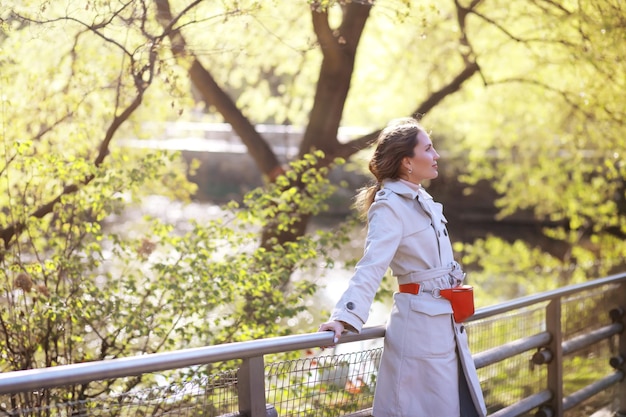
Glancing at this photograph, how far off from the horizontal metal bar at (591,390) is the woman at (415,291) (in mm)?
1878

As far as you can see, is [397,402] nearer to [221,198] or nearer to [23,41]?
[23,41]

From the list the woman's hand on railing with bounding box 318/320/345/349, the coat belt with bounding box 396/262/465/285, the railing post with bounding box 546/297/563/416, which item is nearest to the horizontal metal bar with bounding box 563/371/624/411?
the railing post with bounding box 546/297/563/416

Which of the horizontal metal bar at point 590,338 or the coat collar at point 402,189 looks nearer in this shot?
the coat collar at point 402,189

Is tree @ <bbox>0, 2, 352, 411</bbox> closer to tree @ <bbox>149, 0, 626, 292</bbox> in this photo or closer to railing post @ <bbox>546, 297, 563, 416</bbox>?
tree @ <bbox>149, 0, 626, 292</bbox>

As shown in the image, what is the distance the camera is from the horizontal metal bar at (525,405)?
4285 millimetres

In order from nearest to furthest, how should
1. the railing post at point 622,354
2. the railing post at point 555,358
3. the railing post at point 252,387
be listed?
the railing post at point 252,387, the railing post at point 555,358, the railing post at point 622,354

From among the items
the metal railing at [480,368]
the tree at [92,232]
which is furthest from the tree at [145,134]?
the metal railing at [480,368]

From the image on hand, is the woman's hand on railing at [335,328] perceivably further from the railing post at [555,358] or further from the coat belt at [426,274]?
the railing post at [555,358]

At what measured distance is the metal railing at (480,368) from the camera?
8.24 ft

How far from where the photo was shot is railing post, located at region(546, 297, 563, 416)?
4719mm

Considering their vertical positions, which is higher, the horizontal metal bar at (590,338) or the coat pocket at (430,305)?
the coat pocket at (430,305)

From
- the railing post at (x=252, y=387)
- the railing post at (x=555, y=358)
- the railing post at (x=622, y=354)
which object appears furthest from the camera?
the railing post at (x=622, y=354)

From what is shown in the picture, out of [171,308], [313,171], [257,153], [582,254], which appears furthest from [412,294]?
[582,254]

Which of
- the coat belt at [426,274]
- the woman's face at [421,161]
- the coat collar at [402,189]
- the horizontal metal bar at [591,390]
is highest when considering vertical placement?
the woman's face at [421,161]
